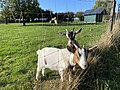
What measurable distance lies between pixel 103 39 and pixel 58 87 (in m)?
2.25

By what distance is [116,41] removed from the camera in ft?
16.5

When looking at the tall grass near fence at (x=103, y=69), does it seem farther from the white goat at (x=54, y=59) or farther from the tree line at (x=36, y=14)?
the tree line at (x=36, y=14)

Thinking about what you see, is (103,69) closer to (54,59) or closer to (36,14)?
(54,59)

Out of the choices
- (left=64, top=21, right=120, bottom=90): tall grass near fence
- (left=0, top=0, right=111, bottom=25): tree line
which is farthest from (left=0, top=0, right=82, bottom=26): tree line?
(left=64, top=21, right=120, bottom=90): tall grass near fence

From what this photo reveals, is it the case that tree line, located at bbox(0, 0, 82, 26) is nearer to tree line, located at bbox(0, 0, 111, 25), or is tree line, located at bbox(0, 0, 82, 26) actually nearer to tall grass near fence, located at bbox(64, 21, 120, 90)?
tree line, located at bbox(0, 0, 111, 25)

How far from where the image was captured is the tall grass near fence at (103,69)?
127 inches

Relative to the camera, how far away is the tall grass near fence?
322 centimetres

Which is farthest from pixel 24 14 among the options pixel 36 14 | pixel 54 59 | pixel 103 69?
pixel 54 59

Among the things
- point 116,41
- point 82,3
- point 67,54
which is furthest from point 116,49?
point 67,54

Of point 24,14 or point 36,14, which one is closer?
point 36,14

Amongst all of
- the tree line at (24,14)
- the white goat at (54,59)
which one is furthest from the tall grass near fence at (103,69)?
the tree line at (24,14)

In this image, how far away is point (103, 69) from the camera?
13.0 feet

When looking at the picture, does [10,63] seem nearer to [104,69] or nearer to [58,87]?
[58,87]

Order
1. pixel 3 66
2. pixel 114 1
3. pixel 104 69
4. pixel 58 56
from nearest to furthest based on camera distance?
pixel 58 56, pixel 104 69, pixel 3 66, pixel 114 1
